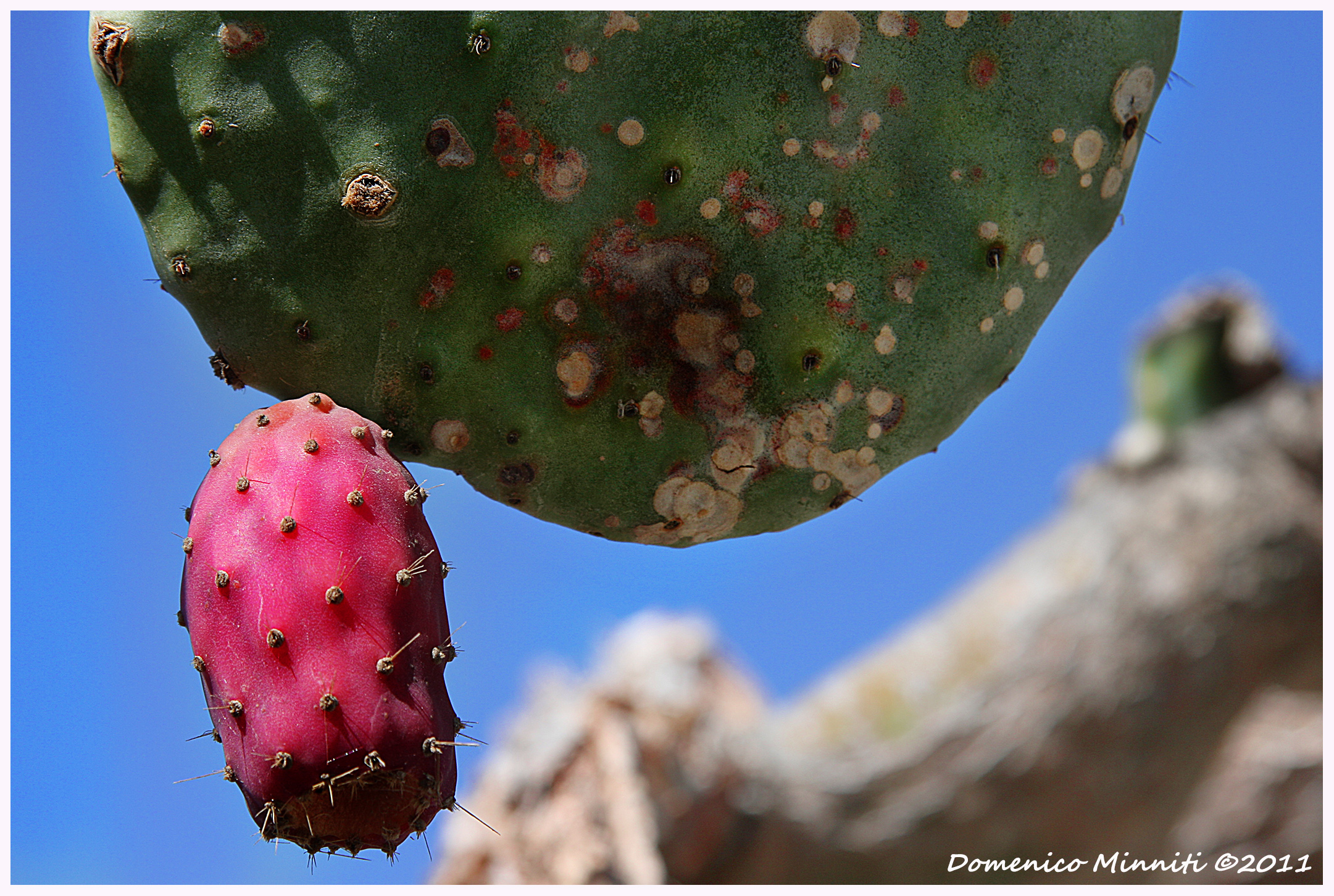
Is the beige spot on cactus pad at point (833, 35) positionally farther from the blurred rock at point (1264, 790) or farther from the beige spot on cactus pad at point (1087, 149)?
the blurred rock at point (1264, 790)

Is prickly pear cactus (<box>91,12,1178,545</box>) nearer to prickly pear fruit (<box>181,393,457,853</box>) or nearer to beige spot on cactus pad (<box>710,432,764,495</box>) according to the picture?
beige spot on cactus pad (<box>710,432,764,495</box>)

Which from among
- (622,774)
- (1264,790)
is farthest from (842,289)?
(1264,790)

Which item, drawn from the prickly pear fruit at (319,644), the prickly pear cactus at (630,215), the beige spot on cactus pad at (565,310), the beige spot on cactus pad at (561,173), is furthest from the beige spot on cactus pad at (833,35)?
the prickly pear fruit at (319,644)

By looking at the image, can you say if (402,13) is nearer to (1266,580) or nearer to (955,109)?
(955,109)

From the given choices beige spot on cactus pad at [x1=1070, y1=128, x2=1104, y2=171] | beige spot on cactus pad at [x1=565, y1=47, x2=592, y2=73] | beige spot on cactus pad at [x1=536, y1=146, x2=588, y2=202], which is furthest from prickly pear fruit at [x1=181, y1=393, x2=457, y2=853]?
beige spot on cactus pad at [x1=1070, y1=128, x2=1104, y2=171]

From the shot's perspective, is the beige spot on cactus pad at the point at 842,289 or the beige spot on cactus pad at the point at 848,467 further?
the beige spot on cactus pad at the point at 848,467
